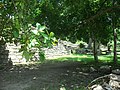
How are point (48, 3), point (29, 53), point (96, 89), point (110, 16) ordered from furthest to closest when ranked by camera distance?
point (110, 16)
point (48, 3)
point (96, 89)
point (29, 53)

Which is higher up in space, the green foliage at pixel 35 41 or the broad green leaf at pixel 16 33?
the broad green leaf at pixel 16 33

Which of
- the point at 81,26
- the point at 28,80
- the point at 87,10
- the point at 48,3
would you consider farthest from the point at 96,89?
the point at 87,10

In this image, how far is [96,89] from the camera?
8555 millimetres

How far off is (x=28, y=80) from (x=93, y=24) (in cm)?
786

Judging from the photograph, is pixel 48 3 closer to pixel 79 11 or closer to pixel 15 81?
pixel 79 11

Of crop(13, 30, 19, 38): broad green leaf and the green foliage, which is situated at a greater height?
crop(13, 30, 19, 38): broad green leaf

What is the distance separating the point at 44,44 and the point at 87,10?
49.8 ft

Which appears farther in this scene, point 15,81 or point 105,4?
point 105,4

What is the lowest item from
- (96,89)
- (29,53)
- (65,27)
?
(96,89)

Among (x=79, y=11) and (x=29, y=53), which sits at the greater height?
(x=79, y=11)

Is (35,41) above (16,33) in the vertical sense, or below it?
below

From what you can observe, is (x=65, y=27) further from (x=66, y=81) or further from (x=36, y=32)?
(x=36, y=32)

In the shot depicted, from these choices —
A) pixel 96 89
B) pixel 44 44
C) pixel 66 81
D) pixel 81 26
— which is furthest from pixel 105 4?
pixel 44 44

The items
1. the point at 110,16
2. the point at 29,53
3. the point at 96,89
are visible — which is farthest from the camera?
the point at 110,16
